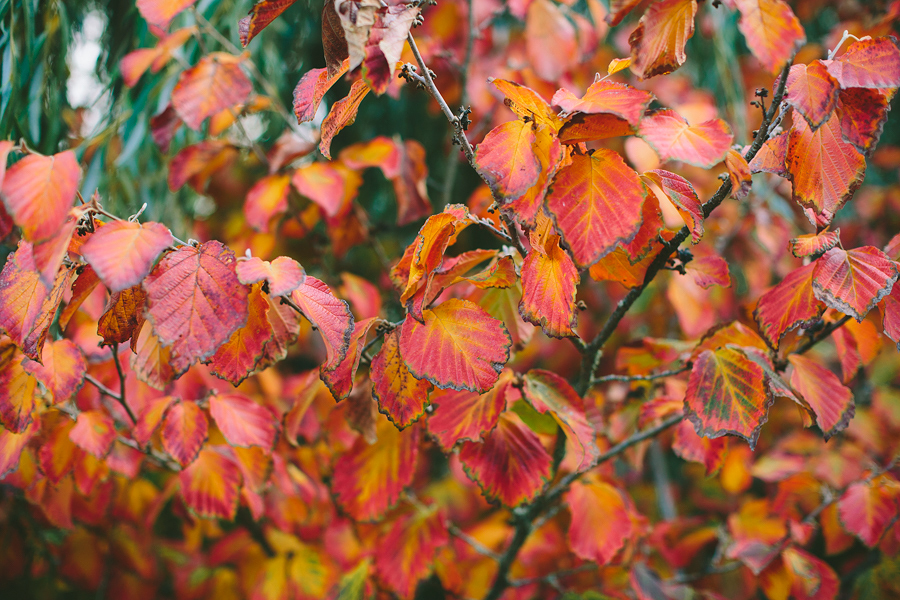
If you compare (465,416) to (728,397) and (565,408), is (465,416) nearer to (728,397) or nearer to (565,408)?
(565,408)

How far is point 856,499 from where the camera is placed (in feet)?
2.95

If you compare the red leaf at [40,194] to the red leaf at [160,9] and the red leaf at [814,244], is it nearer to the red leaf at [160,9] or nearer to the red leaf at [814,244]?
the red leaf at [160,9]

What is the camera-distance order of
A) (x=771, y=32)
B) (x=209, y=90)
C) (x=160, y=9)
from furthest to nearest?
(x=209, y=90) < (x=160, y=9) < (x=771, y=32)

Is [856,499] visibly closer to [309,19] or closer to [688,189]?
[688,189]

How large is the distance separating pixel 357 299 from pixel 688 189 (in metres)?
0.75

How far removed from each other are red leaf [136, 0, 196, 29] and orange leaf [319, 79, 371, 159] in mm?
378

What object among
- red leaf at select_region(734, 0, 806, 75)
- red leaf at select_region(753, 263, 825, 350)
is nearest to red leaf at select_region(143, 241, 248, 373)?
red leaf at select_region(734, 0, 806, 75)

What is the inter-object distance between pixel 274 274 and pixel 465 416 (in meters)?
0.27

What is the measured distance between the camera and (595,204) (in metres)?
0.47

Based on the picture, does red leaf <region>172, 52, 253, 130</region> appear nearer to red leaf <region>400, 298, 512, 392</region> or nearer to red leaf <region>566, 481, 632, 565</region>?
red leaf <region>400, 298, 512, 392</region>

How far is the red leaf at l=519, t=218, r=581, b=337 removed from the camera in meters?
0.51

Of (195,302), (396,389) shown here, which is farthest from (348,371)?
(195,302)

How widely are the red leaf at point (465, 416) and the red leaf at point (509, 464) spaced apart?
33mm

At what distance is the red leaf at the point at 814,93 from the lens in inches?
17.7
